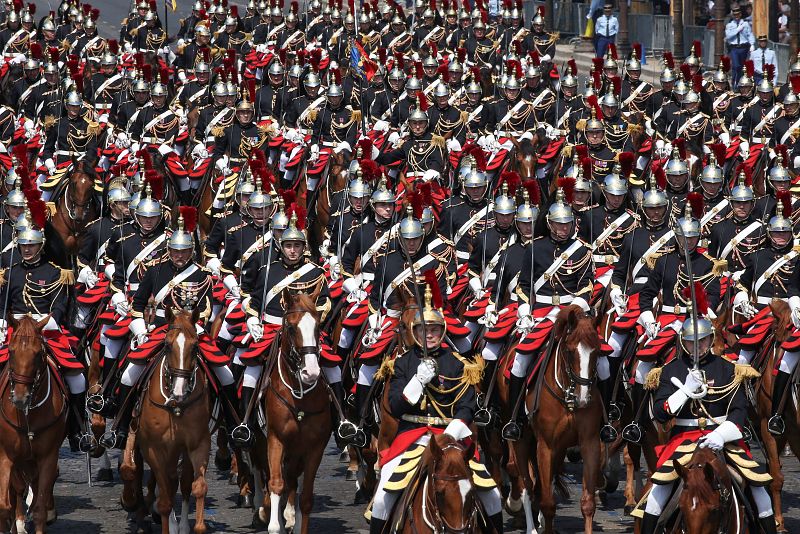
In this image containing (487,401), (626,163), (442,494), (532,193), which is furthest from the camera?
(626,163)

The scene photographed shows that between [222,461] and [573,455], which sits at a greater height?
[573,455]

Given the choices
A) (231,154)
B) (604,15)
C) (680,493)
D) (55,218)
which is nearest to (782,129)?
(231,154)

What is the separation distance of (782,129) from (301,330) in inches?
624

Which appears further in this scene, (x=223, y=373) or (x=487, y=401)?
(x=487, y=401)

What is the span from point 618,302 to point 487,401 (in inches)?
64.3

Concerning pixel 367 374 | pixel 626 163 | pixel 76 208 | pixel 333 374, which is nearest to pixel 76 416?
pixel 333 374

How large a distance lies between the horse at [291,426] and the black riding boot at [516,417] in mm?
1632

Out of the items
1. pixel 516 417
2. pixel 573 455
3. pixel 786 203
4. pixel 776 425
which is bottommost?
pixel 573 455

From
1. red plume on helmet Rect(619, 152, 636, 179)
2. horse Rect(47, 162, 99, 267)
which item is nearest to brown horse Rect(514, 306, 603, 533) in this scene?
red plume on helmet Rect(619, 152, 636, 179)

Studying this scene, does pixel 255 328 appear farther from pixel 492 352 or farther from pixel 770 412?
pixel 770 412

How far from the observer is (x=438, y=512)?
14.9 m

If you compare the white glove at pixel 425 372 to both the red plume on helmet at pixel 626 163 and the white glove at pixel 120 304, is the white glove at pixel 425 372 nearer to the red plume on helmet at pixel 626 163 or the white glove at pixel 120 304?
the white glove at pixel 120 304

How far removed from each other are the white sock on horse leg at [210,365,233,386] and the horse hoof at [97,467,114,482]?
121 inches

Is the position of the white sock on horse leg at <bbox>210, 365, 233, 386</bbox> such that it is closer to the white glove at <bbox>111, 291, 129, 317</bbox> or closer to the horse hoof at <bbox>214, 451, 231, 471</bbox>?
the white glove at <bbox>111, 291, 129, 317</bbox>
